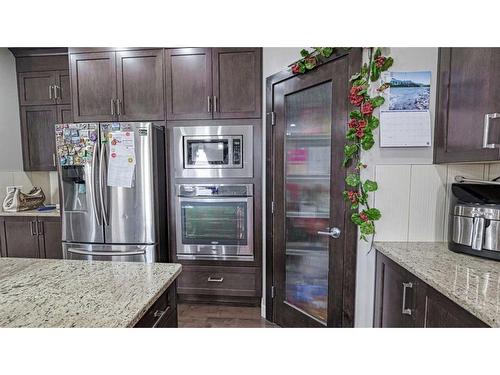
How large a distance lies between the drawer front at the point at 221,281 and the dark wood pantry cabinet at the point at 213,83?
141 cm

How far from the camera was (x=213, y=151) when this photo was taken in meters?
2.24

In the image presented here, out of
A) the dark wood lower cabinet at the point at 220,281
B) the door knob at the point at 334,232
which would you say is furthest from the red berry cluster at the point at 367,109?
the dark wood lower cabinet at the point at 220,281

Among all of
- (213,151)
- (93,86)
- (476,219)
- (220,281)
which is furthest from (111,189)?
(476,219)

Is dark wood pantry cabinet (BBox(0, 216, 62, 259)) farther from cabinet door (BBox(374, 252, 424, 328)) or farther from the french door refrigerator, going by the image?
cabinet door (BBox(374, 252, 424, 328))

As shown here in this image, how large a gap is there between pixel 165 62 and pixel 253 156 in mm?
1173

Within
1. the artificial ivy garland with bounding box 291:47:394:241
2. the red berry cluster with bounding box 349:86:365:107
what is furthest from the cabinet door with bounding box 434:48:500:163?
the red berry cluster with bounding box 349:86:365:107

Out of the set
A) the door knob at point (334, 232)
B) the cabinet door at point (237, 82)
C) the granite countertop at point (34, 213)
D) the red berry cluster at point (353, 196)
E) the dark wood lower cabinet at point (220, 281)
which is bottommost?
the dark wood lower cabinet at point (220, 281)

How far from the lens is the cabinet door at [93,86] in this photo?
7.54 ft

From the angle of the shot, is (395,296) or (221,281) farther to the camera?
(221,281)

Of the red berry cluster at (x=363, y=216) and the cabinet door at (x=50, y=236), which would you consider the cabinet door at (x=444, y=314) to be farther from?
the cabinet door at (x=50, y=236)

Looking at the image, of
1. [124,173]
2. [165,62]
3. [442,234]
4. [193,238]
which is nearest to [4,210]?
[124,173]

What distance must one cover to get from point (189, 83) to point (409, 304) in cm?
224

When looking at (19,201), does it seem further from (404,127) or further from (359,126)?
(404,127)
